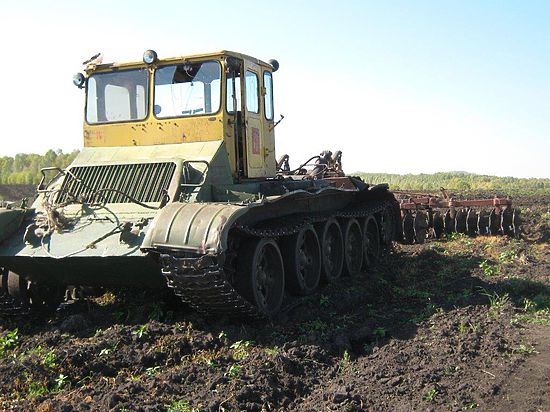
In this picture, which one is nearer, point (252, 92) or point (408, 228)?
point (252, 92)

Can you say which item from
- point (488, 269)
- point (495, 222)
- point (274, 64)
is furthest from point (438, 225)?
point (274, 64)

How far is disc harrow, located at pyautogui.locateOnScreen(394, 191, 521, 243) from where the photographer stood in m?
15.1

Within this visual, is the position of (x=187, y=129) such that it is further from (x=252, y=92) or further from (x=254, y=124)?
(x=252, y=92)

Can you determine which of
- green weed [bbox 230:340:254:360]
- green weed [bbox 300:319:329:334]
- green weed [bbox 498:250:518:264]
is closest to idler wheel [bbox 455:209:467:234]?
green weed [bbox 498:250:518:264]

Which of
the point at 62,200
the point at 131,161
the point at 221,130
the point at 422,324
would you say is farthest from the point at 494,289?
the point at 62,200

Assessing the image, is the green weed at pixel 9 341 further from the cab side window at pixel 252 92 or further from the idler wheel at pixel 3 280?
the cab side window at pixel 252 92

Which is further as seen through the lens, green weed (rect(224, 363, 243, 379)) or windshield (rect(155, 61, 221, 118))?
windshield (rect(155, 61, 221, 118))

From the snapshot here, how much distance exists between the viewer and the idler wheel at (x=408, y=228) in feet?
49.3

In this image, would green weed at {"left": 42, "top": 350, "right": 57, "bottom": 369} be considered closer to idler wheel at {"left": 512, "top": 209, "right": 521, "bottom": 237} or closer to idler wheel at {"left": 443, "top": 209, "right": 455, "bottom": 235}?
idler wheel at {"left": 443, "top": 209, "right": 455, "bottom": 235}

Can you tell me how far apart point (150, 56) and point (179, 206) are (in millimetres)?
2920

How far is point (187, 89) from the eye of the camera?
898cm

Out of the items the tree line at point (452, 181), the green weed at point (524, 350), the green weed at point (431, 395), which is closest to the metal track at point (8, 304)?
the green weed at point (431, 395)

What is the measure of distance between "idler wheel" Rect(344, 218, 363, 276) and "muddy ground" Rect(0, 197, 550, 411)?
148 centimetres

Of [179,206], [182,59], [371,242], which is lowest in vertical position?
[371,242]
